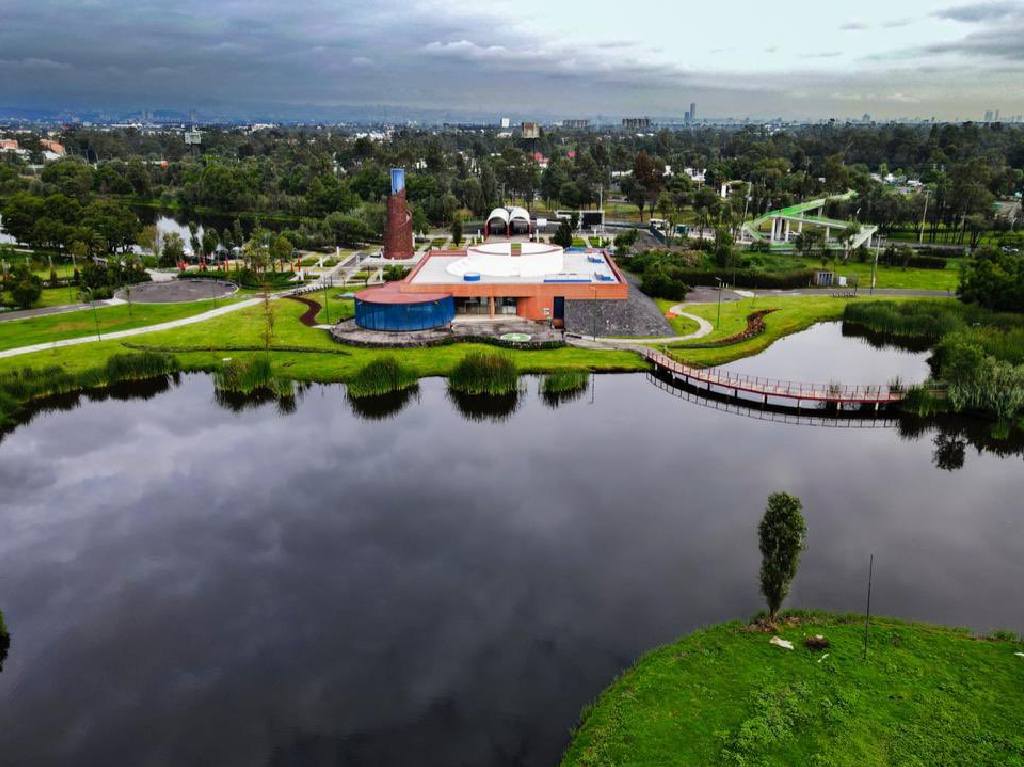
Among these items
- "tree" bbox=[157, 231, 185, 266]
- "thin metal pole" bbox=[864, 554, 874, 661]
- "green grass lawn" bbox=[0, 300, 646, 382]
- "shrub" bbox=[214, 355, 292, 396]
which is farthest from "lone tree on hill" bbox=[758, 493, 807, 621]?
"tree" bbox=[157, 231, 185, 266]

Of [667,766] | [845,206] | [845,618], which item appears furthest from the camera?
[845,206]

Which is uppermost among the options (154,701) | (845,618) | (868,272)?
(868,272)

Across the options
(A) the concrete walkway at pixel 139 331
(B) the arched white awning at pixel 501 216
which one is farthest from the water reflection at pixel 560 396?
(B) the arched white awning at pixel 501 216

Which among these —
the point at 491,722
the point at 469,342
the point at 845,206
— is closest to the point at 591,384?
the point at 469,342

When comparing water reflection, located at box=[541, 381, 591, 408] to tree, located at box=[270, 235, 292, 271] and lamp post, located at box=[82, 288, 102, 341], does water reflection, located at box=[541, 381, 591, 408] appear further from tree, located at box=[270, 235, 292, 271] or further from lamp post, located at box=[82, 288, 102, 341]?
tree, located at box=[270, 235, 292, 271]

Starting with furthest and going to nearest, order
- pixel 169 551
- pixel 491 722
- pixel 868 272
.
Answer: pixel 868 272 → pixel 169 551 → pixel 491 722

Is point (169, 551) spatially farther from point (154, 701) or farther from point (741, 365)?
point (741, 365)

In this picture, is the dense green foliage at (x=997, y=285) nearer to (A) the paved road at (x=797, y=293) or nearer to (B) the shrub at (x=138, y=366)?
(A) the paved road at (x=797, y=293)
